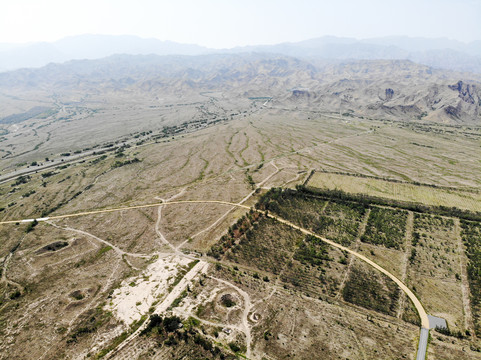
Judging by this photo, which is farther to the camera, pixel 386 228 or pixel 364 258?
pixel 386 228

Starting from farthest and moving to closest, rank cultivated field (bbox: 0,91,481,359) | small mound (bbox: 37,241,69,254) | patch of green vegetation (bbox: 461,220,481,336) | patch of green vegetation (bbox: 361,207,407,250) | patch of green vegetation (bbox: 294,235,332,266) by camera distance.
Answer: small mound (bbox: 37,241,69,254), patch of green vegetation (bbox: 361,207,407,250), patch of green vegetation (bbox: 294,235,332,266), patch of green vegetation (bbox: 461,220,481,336), cultivated field (bbox: 0,91,481,359)

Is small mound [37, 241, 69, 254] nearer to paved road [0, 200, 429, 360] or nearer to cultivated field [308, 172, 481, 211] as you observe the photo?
paved road [0, 200, 429, 360]

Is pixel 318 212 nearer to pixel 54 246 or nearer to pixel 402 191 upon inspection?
pixel 402 191

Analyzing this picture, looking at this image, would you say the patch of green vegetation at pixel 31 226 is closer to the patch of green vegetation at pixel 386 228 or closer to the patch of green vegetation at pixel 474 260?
the patch of green vegetation at pixel 386 228

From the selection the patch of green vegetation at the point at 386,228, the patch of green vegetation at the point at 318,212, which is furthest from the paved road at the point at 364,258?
the patch of green vegetation at the point at 386,228

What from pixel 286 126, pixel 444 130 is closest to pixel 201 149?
pixel 286 126

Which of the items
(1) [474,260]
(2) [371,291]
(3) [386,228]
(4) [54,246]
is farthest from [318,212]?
(4) [54,246]

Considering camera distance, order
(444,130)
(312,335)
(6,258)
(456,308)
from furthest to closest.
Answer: (444,130) → (6,258) → (456,308) → (312,335)

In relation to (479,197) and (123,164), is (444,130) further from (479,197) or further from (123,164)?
(123,164)

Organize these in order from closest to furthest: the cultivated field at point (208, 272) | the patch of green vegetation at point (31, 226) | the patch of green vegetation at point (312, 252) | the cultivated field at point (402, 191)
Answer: the cultivated field at point (208, 272), the patch of green vegetation at point (312, 252), the patch of green vegetation at point (31, 226), the cultivated field at point (402, 191)

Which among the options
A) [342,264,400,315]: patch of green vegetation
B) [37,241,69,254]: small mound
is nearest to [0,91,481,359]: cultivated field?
[342,264,400,315]: patch of green vegetation

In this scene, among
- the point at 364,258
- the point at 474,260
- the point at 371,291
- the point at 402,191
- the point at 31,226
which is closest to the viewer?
the point at 371,291
